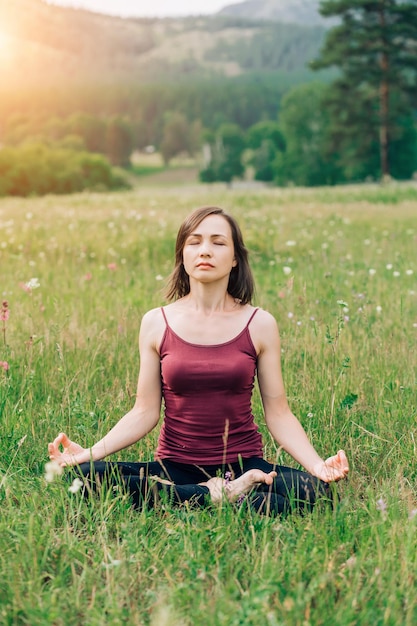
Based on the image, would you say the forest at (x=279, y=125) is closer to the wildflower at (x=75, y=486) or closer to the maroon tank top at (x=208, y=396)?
the maroon tank top at (x=208, y=396)

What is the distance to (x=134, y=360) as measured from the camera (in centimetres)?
470

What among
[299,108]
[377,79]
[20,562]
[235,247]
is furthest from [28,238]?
[299,108]

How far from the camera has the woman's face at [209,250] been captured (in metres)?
3.09

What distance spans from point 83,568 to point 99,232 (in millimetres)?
8513

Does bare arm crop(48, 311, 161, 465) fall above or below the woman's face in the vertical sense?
below

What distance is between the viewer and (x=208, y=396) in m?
3.09

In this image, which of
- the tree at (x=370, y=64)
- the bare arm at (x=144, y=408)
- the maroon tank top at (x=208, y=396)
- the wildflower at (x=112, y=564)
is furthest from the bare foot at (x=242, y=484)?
the tree at (x=370, y=64)

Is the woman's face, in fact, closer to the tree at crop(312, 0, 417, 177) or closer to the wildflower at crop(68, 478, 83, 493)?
the wildflower at crop(68, 478, 83, 493)

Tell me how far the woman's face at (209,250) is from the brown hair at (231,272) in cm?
3

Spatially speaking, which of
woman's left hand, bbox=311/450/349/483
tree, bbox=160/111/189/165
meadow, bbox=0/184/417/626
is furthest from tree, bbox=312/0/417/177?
tree, bbox=160/111/189/165

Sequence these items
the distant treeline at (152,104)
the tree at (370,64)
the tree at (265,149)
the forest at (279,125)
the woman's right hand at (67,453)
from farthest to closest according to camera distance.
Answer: the distant treeline at (152,104)
the tree at (265,149)
the forest at (279,125)
the tree at (370,64)
the woman's right hand at (67,453)

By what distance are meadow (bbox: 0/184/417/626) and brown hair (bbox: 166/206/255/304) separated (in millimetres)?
550

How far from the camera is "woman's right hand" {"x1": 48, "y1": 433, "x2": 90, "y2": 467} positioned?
9.72 feet

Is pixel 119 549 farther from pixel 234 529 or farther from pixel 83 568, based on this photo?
pixel 234 529
